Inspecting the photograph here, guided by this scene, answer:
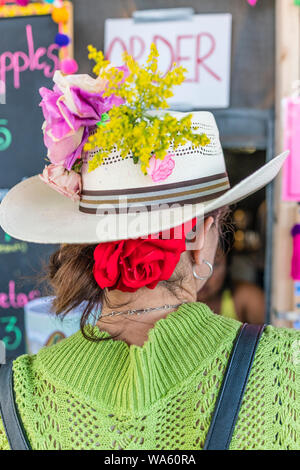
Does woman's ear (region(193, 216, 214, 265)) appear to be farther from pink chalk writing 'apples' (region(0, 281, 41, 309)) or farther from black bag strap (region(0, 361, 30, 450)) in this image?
pink chalk writing 'apples' (region(0, 281, 41, 309))

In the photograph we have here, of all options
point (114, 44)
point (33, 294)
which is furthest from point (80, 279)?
point (114, 44)

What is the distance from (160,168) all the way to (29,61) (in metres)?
1.64

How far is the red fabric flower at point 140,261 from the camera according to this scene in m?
0.88

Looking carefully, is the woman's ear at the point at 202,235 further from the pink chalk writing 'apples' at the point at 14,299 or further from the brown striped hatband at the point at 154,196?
the pink chalk writing 'apples' at the point at 14,299

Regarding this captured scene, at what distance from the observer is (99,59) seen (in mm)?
833

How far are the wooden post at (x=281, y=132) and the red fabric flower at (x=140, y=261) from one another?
137 centimetres

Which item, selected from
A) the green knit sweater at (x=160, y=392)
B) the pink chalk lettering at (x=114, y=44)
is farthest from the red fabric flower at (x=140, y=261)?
the pink chalk lettering at (x=114, y=44)

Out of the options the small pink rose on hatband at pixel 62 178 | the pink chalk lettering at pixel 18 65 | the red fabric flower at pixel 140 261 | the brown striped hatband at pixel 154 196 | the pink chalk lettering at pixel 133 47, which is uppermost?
the pink chalk lettering at pixel 133 47

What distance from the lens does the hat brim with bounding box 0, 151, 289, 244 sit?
2.92ft

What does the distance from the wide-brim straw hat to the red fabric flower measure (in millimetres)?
31

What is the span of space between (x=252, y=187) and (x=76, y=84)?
422mm

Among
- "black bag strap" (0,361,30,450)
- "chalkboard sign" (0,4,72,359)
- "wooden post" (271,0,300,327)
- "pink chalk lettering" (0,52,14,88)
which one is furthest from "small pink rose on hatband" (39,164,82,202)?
"pink chalk lettering" (0,52,14,88)

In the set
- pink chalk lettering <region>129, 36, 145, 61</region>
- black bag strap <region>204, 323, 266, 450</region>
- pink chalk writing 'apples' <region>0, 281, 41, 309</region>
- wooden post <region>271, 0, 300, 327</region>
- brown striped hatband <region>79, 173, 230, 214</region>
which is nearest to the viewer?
black bag strap <region>204, 323, 266, 450</region>

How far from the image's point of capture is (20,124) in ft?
7.50
